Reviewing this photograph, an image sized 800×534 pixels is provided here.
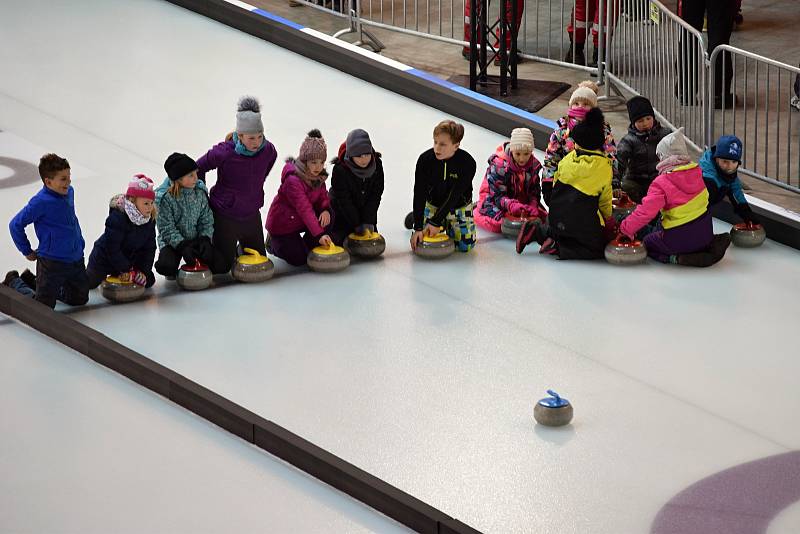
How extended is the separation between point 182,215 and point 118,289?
1.86 feet

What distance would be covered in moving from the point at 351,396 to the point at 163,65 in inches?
242

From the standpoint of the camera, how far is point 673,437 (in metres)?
6.10

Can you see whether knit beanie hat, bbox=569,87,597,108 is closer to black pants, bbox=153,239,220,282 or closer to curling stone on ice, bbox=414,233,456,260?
curling stone on ice, bbox=414,233,456,260

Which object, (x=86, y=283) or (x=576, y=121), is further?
(x=576, y=121)

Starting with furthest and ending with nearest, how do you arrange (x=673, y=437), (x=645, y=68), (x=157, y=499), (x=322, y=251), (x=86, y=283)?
(x=645, y=68) < (x=322, y=251) < (x=86, y=283) < (x=673, y=437) < (x=157, y=499)

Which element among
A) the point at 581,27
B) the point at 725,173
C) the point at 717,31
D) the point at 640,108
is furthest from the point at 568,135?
the point at 581,27

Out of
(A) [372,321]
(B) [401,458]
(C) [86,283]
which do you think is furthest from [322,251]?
(B) [401,458]

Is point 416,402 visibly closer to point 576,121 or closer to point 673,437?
point 673,437

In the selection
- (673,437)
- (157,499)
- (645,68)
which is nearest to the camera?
(157,499)

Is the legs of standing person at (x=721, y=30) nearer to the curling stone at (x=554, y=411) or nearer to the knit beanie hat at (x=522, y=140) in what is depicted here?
the knit beanie hat at (x=522, y=140)

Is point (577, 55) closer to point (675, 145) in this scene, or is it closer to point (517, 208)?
point (517, 208)

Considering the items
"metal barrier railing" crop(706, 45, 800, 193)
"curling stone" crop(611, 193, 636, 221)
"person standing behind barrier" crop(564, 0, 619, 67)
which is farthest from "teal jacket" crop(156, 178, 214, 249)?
"person standing behind barrier" crop(564, 0, 619, 67)

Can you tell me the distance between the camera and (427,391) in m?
6.47

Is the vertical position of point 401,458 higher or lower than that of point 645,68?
lower
